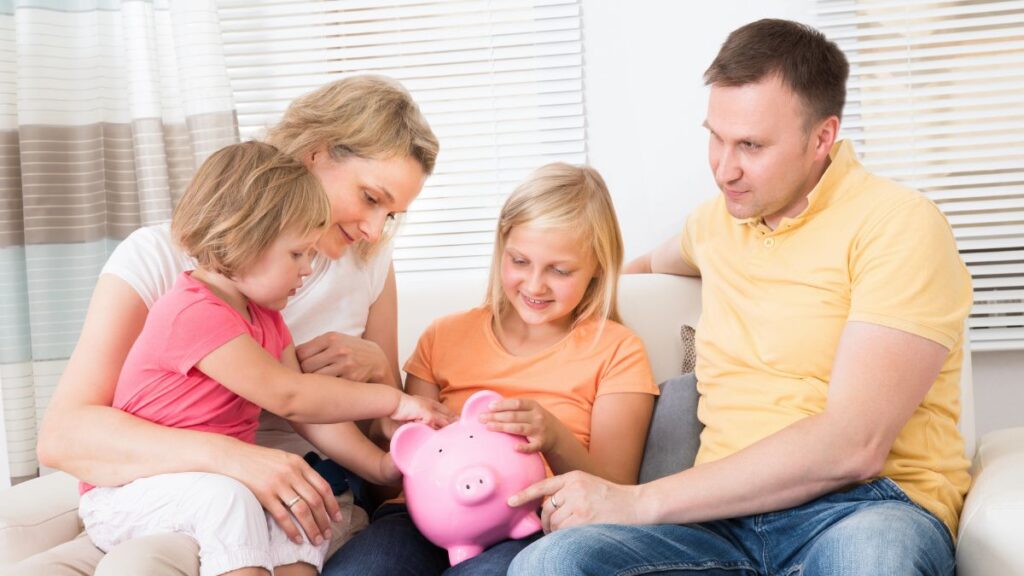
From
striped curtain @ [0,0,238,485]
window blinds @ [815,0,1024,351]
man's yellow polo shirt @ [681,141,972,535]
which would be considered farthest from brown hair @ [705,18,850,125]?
striped curtain @ [0,0,238,485]

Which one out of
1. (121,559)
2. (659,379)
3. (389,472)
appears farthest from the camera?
(659,379)

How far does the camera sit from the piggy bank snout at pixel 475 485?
1557 millimetres

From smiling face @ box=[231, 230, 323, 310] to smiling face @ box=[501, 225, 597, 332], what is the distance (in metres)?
0.43

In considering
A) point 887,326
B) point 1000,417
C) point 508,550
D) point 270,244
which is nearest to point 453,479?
point 508,550

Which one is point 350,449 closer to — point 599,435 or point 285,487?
point 285,487

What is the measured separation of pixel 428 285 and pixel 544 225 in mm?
460

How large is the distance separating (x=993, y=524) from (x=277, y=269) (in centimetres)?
116

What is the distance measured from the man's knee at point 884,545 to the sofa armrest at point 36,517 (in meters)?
1.23

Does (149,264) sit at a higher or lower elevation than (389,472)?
higher

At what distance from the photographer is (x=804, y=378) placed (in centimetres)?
170

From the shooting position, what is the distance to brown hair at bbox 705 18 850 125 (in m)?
1.69

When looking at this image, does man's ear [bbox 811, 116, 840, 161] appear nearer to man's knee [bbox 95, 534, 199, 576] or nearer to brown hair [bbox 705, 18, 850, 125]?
brown hair [bbox 705, 18, 850, 125]

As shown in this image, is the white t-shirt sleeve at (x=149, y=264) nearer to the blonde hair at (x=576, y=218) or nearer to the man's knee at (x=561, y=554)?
the blonde hair at (x=576, y=218)

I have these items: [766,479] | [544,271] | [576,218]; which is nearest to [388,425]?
[544,271]
